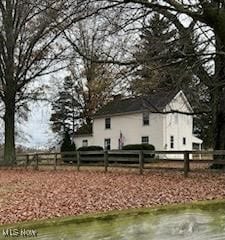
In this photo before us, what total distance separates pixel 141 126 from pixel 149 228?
138 feet

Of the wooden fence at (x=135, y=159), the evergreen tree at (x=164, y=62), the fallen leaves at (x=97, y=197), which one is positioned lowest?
the fallen leaves at (x=97, y=197)

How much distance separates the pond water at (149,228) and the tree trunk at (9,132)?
1256 inches

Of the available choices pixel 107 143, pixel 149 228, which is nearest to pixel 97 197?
pixel 149 228

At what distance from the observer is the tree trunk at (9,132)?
33.5 metres

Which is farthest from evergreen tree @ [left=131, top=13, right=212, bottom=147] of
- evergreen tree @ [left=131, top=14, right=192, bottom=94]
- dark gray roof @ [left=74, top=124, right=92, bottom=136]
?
dark gray roof @ [left=74, top=124, right=92, bottom=136]

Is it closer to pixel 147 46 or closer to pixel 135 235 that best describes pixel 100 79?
pixel 147 46

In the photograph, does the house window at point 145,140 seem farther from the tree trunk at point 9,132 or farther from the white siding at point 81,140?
the tree trunk at point 9,132

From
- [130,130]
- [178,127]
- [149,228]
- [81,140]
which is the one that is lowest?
[149,228]

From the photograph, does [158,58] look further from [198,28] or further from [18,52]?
[18,52]

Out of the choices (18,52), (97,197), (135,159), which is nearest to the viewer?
(97,197)

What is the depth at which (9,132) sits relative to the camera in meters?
34.6

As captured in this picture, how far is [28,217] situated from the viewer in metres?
9.19

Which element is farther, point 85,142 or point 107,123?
point 85,142

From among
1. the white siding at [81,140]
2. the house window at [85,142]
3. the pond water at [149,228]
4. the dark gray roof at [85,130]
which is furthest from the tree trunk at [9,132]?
the pond water at [149,228]
